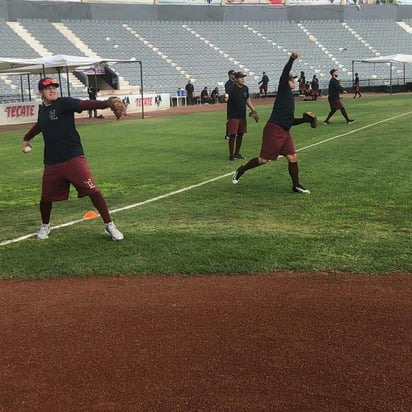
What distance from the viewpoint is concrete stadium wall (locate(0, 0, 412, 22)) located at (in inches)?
1761

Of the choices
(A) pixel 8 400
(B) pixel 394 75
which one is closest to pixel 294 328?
(A) pixel 8 400

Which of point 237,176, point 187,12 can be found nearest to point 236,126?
point 237,176

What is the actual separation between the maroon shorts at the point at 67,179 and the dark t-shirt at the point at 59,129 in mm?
75

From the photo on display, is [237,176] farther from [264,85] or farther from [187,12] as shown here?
[187,12]

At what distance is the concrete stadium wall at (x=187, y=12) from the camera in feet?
147

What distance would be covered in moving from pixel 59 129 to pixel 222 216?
7.78ft

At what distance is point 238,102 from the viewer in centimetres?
1247

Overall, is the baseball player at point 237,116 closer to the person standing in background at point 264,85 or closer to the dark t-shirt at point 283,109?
the dark t-shirt at point 283,109

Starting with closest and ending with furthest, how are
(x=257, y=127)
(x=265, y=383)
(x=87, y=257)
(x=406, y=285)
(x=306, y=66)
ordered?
(x=265, y=383), (x=406, y=285), (x=87, y=257), (x=257, y=127), (x=306, y=66)

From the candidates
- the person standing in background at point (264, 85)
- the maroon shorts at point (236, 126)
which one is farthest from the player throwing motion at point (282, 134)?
the person standing in background at point (264, 85)

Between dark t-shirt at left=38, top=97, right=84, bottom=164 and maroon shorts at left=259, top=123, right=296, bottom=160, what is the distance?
3315 millimetres

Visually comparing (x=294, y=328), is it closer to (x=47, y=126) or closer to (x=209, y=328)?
(x=209, y=328)

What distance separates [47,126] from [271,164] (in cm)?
614

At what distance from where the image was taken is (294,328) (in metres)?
4.01
